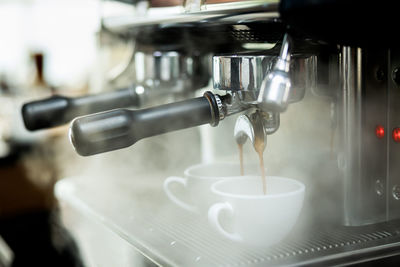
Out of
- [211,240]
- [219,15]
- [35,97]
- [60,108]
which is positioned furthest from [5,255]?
[35,97]

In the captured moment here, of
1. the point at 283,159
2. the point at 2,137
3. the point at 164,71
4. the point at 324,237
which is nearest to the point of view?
the point at 324,237

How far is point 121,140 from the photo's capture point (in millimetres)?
571

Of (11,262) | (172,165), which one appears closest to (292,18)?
(172,165)

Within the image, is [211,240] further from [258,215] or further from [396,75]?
[396,75]

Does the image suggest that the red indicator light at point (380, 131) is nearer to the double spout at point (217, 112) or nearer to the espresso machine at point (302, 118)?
the espresso machine at point (302, 118)

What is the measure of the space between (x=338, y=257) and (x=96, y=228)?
1.13ft

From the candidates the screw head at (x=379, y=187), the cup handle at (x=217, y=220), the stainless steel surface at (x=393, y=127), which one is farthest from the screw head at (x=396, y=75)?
the cup handle at (x=217, y=220)

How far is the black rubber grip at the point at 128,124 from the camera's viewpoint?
1.82 feet

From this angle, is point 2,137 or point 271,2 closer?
point 271,2

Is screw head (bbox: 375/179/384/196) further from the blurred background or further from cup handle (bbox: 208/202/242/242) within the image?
the blurred background

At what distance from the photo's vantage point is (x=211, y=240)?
0.65m

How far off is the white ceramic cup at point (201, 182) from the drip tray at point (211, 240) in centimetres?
2

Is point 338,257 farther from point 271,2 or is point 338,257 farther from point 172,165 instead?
point 172,165

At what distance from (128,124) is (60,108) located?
22cm
